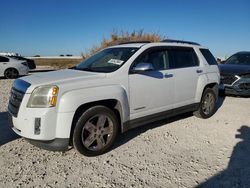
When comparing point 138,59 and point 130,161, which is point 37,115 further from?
point 138,59

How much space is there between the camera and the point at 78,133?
3.67m

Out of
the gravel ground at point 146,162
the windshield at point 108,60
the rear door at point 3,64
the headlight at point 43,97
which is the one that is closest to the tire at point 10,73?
the rear door at point 3,64

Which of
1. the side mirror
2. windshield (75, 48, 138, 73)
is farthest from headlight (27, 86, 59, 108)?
the side mirror

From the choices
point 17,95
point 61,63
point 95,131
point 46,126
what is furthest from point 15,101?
point 61,63

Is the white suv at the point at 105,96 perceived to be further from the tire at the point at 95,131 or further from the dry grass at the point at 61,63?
the dry grass at the point at 61,63

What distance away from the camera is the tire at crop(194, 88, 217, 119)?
597 centimetres

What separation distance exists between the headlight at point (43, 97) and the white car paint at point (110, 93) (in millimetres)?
56

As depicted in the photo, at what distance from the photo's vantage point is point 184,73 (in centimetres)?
527

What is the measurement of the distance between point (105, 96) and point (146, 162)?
1.20 meters

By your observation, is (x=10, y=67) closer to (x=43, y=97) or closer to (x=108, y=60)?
(x=108, y=60)

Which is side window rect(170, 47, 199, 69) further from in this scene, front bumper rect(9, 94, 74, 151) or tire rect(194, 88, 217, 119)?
front bumper rect(9, 94, 74, 151)

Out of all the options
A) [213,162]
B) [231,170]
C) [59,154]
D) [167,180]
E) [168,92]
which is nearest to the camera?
[167,180]

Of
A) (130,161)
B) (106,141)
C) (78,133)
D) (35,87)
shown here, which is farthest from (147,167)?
(35,87)

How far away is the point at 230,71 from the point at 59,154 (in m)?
6.96
